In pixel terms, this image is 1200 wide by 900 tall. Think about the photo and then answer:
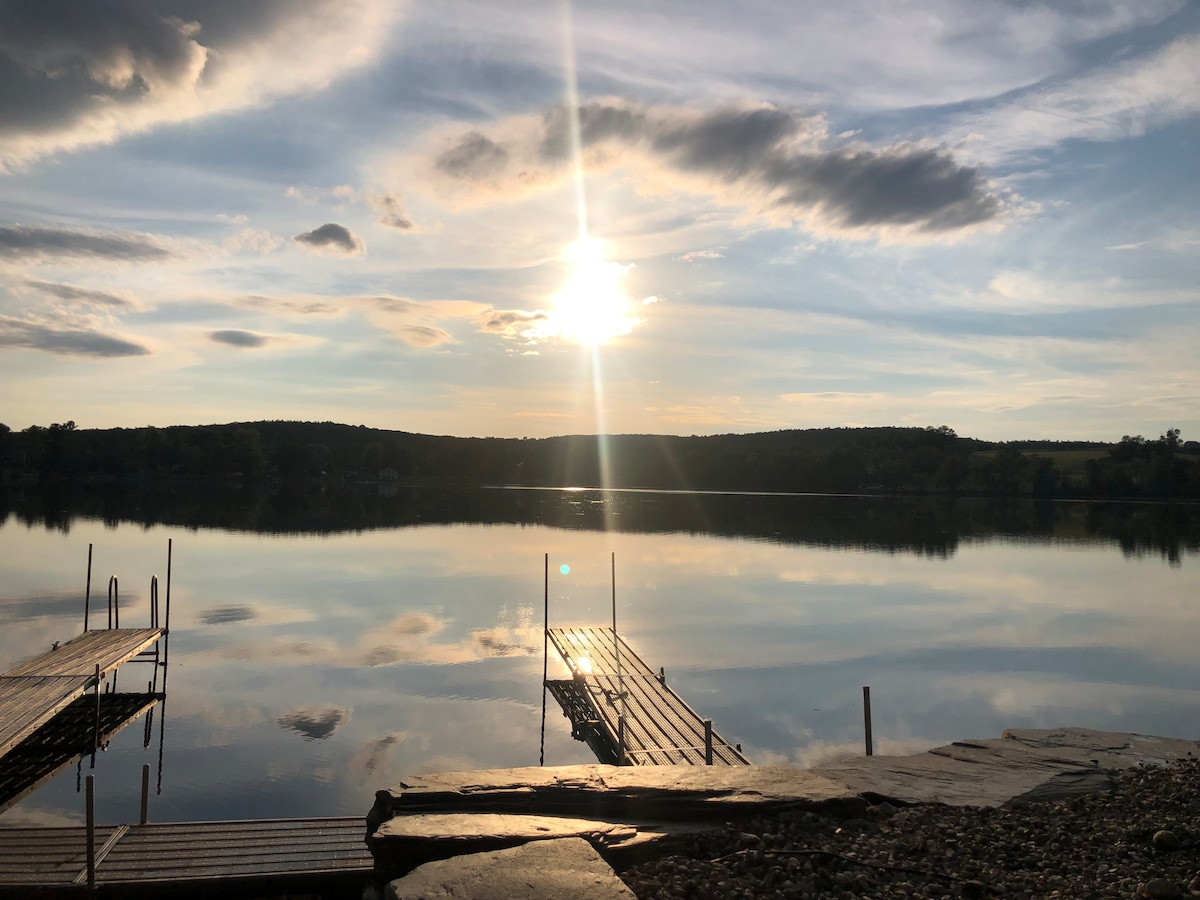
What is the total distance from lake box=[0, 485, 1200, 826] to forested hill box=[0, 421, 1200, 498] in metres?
57.6

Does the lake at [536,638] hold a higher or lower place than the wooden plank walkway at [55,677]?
lower

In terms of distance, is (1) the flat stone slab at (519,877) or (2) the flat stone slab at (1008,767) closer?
(1) the flat stone slab at (519,877)

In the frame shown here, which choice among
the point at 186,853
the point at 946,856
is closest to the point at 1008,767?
the point at 946,856

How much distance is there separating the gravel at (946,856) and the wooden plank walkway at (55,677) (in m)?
11.0

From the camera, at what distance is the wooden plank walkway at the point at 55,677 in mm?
13287

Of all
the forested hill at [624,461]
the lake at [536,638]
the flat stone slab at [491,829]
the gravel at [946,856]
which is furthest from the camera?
the forested hill at [624,461]

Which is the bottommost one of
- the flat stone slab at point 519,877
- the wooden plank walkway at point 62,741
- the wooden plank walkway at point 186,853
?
the wooden plank walkway at point 62,741

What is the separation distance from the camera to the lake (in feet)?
50.8

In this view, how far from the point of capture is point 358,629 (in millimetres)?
26750

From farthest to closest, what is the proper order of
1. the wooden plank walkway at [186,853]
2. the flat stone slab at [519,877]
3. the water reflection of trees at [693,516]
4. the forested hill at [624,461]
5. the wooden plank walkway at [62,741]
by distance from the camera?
the forested hill at [624,461] → the water reflection of trees at [693,516] → the wooden plank walkway at [62,741] → the wooden plank walkway at [186,853] → the flat stone slab at [519,877]

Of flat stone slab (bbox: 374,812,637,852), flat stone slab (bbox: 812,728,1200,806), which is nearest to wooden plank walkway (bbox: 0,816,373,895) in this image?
flat stone slab (bbox: 374,812,637,852)

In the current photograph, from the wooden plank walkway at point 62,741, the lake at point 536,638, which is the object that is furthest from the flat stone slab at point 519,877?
the wooden plank walkway at point 62,741

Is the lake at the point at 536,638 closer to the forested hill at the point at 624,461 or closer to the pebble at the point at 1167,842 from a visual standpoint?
the pebble at the point at 1167,842

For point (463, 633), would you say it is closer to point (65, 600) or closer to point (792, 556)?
point (65, 600)
